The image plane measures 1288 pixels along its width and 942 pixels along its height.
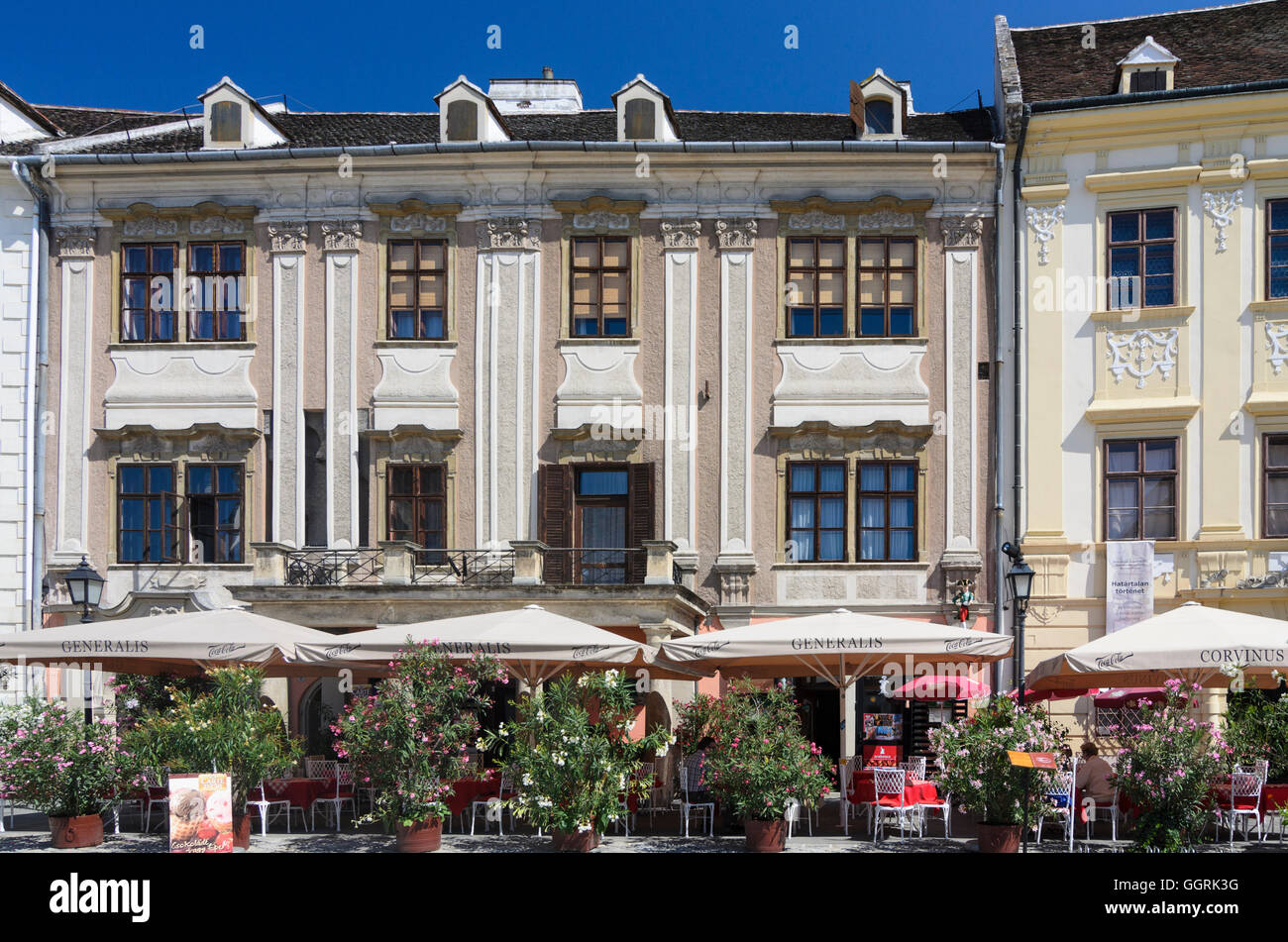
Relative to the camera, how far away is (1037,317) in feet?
71.0

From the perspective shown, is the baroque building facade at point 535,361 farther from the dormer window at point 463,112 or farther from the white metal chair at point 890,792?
the white metal chair at point 890,792

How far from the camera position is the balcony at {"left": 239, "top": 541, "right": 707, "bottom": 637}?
19781mm

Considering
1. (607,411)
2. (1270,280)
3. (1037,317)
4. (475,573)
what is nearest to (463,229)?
(607,411)

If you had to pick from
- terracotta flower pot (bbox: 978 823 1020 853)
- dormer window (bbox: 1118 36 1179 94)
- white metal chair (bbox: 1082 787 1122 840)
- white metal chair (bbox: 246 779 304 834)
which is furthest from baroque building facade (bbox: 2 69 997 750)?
terracotta flower pot (bbox: 978 823 1020 853)

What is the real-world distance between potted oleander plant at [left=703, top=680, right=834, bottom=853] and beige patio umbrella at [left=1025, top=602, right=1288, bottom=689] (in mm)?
3033

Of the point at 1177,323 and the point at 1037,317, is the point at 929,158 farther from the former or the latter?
the point at 1177,323

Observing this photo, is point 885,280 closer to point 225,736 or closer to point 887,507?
→ point 887,507

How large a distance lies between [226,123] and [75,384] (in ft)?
15.9

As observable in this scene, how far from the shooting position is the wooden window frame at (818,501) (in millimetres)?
21719

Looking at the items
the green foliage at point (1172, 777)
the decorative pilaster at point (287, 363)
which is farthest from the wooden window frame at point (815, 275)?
the green foliage at point (1172, 777)

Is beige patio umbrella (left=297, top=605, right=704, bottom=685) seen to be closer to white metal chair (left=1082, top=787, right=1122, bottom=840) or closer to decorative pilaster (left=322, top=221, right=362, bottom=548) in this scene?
white metal chair (left=1082, top=787, right=1122, bottom=840)

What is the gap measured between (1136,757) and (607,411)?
35.4ft

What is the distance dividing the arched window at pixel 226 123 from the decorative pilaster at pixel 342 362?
7.42ft

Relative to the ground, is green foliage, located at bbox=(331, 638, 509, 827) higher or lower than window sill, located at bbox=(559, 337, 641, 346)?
lower
